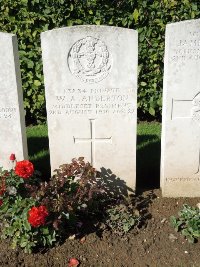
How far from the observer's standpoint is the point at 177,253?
361cm

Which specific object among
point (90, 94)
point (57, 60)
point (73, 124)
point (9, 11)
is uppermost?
point (9, 11)

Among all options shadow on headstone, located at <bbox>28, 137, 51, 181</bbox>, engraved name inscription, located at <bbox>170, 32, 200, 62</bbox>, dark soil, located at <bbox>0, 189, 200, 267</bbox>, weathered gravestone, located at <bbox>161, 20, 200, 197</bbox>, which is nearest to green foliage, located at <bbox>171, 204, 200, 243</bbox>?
dark soil, located at <bbox>0, 189, 200, 267</bbox>

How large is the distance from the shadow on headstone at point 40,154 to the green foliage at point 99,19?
3.22ft

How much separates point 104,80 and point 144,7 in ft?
8.54

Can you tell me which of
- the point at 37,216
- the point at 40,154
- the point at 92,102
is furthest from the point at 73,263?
the point at 40,154

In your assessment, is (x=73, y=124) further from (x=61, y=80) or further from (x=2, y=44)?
(x=2, y=44)

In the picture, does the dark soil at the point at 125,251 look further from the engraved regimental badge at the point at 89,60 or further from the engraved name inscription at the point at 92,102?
the engraved regimental badge at the point at 89,60

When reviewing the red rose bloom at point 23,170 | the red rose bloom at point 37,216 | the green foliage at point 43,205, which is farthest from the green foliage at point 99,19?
the red rose bloom at point 37,216

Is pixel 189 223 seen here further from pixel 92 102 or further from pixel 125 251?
pixel 92 102

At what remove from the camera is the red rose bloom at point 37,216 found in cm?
316

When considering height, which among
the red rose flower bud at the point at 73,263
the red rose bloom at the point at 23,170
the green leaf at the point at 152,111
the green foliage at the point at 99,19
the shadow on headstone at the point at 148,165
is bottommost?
the red rose flower bud at the point at 73,263

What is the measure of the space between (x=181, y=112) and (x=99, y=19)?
2.73m

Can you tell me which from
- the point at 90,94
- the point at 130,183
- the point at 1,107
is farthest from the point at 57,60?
the point at 130,183

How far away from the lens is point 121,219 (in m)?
3.86
